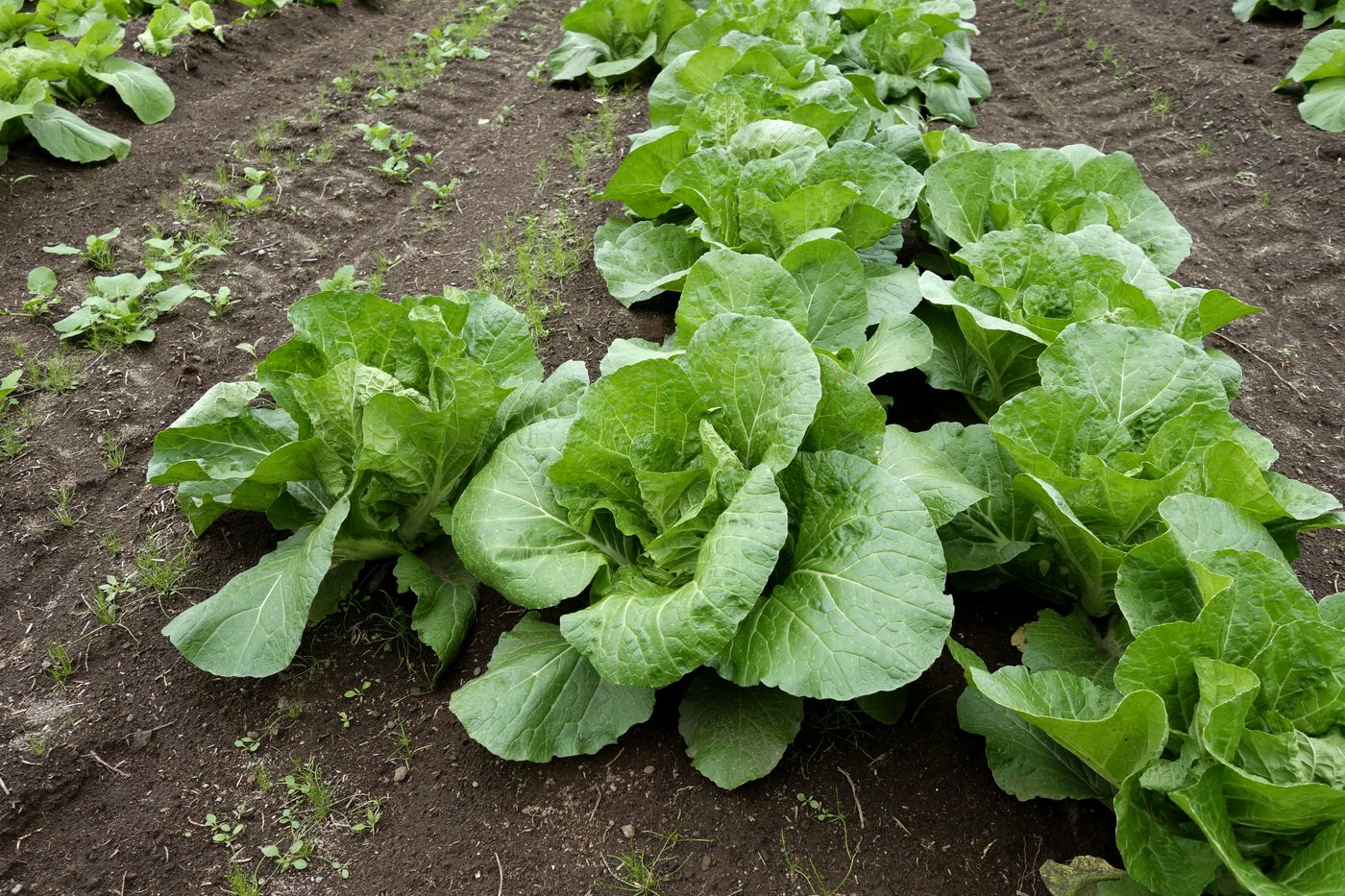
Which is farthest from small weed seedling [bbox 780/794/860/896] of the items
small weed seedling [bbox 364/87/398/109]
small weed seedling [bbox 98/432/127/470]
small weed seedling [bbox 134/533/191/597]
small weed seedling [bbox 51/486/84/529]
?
small weed seedling [bbox 364/87/398/109]

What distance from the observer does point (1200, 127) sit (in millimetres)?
6082

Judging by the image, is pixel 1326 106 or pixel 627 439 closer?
pixel 627 439

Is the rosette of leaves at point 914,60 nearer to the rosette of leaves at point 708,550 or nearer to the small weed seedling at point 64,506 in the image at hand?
the rosette of leaves at point 708,550

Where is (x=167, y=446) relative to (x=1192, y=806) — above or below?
below

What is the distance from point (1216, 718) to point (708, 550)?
3.78 ft

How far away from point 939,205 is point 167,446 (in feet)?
10.1

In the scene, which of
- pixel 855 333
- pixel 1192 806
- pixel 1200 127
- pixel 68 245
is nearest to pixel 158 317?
pixel 68 245

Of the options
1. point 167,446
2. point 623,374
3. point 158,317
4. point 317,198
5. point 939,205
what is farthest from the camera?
point 317,198

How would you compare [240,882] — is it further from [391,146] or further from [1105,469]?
[391,146]

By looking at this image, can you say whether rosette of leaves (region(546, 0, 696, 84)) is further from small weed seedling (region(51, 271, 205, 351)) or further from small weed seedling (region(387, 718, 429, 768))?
small weed seedling (region(387, 718, 429, 768))

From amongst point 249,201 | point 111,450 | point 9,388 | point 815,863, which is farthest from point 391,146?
point 815,863

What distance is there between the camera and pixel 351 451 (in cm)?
296

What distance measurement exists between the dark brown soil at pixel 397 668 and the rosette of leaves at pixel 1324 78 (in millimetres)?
102

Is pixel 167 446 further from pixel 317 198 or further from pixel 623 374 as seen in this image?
pixel 317 198
